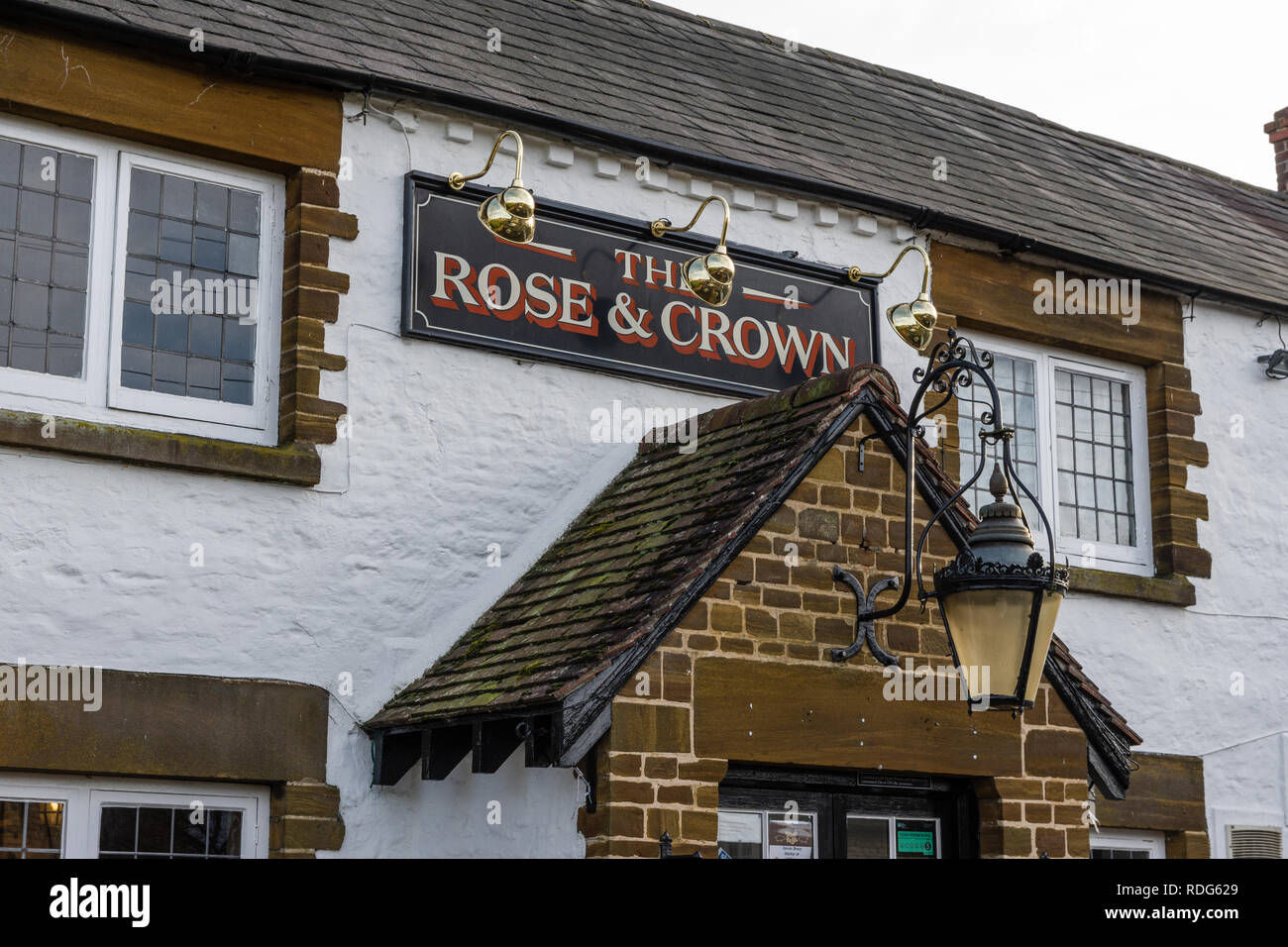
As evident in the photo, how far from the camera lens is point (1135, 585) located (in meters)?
11.0

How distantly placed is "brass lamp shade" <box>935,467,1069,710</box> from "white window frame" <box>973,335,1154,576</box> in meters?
3.88

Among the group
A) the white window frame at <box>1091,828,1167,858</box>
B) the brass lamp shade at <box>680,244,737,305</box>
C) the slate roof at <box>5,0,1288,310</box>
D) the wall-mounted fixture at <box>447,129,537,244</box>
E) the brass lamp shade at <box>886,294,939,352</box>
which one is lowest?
the white window frame at <box>1091,828,1167,858</box>

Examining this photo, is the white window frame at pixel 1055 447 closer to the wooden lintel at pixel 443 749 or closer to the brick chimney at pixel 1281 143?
the wooden lintel at pixel 443 749

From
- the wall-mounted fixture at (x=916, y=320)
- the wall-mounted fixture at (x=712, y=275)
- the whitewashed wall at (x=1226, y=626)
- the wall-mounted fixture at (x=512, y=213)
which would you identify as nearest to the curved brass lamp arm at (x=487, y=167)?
the wall-mounted fixture at (x=512, y=213)

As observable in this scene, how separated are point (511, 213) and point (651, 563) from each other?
1.80 m

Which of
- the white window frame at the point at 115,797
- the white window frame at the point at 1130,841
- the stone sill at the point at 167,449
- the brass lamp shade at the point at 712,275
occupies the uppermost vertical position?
the brass lamp shade at the point at 712,275

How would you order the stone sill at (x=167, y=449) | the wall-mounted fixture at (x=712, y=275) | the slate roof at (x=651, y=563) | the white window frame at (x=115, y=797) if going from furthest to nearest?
the wall-mounted fixture at (x=712, y=275) → the stone sill at (x=167, y=449) → the white window frame at (x=115, y=797) → the slate roof at (x=651, y=563)

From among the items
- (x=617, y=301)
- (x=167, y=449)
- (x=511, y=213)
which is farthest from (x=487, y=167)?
(x=167, y=449)

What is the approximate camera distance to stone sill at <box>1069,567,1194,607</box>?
1078 cm

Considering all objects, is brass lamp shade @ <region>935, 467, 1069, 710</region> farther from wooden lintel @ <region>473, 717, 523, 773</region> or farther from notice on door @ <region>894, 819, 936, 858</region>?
wooden lintel @ <region>473, 717, 523, 773</region>

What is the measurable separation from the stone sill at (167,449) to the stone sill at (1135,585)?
5.01 metres

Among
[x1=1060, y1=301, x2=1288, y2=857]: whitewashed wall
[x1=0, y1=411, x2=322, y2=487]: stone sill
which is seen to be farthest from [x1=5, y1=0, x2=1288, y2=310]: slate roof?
[x1=0, y1=411, x2=322, y2=487]: stone sill

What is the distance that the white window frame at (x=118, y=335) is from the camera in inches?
317
